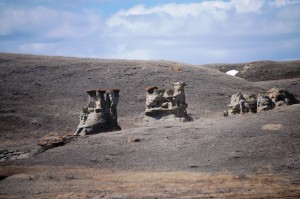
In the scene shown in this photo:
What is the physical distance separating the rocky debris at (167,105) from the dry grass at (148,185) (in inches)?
383

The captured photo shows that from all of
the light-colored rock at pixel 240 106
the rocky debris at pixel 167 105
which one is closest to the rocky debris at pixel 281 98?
the light-colored rock at pixel 240 106

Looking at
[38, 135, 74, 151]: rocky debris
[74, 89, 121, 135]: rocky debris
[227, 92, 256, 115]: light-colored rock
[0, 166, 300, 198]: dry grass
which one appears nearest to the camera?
[0, 166, 300, 198]: dry grass

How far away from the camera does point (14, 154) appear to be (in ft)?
60.2

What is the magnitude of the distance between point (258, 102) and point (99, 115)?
320 inches

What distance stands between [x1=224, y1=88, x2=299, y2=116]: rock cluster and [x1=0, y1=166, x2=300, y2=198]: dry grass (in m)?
9.96

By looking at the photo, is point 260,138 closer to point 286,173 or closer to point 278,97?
point 286,173

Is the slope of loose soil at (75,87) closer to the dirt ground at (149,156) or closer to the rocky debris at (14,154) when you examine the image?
the dirt ground at (149,156)

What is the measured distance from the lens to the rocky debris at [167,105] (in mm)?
23703

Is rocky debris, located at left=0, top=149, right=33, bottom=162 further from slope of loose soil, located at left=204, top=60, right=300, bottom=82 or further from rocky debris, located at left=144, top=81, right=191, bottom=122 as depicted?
slope of loose soil, located at left=204, top=60, right=300, bottom=82

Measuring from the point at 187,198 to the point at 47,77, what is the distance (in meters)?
29.9

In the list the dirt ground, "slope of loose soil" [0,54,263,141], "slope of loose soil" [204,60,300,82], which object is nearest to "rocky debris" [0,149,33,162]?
the dirt ground

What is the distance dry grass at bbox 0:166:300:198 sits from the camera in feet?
34.9

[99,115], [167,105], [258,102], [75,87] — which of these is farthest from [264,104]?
[75,87]

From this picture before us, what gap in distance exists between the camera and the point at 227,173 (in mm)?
13289
